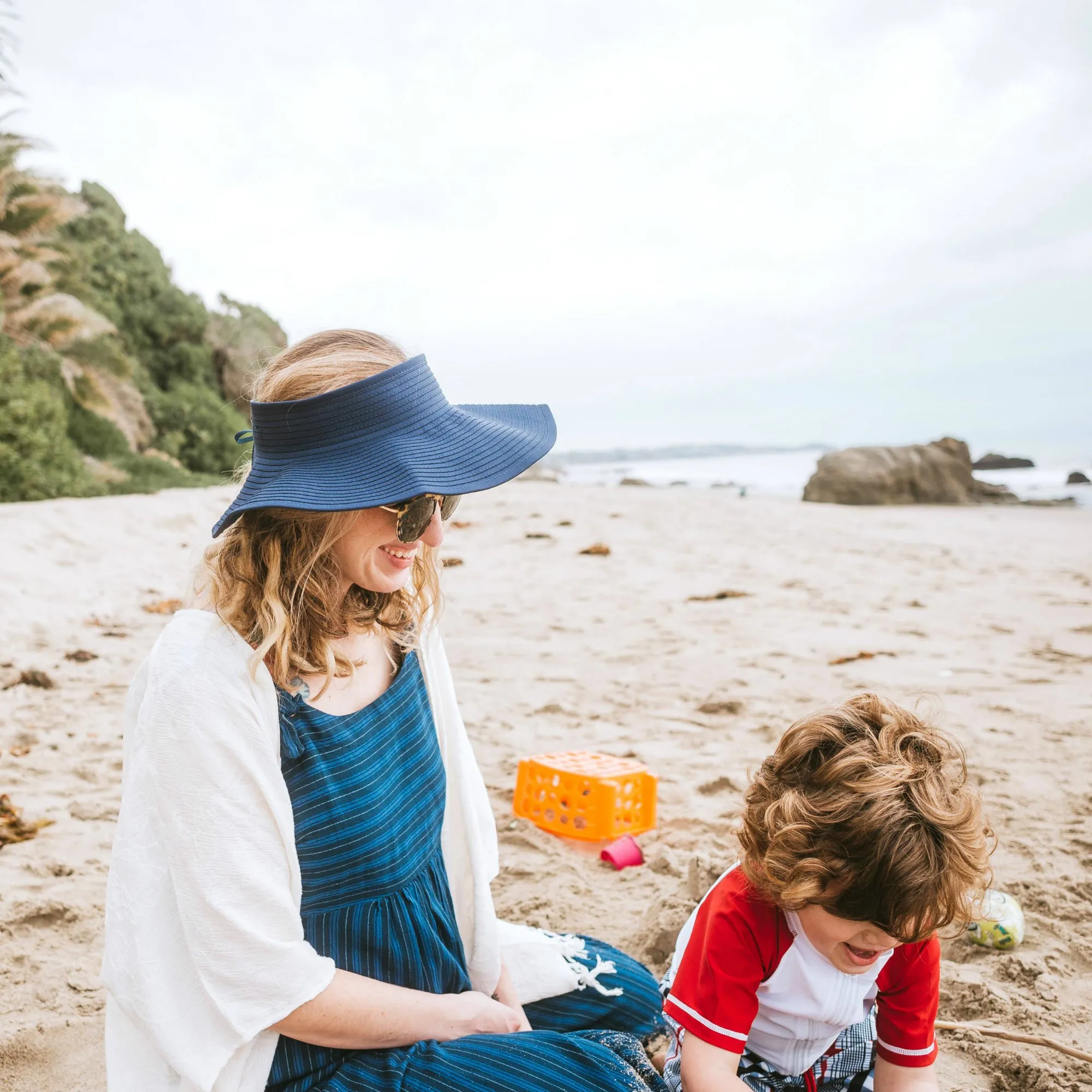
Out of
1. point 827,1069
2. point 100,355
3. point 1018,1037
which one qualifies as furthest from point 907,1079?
point 100,355

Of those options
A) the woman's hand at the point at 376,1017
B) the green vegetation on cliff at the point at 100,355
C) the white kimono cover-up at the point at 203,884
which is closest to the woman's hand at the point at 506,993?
the woman's hand at the point at 376,1017

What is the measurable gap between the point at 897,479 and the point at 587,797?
48.3ft

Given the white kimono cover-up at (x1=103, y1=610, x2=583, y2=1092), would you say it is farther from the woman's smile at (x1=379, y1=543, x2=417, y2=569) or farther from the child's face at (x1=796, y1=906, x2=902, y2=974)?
the child's face at (x1=796, y1=906, x2=902, y2=974)

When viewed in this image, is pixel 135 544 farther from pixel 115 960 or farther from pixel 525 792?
pixel 115 960

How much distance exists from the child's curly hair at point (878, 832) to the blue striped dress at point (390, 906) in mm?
476

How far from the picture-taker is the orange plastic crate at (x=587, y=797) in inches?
126

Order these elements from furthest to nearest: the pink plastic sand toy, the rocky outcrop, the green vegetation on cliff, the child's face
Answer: the rocky outcrop
the green vegetation on cliff
the pink plastic sand toy
the child's face

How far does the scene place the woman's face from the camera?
163 centimetres

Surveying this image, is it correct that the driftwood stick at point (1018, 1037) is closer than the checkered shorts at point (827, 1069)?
No

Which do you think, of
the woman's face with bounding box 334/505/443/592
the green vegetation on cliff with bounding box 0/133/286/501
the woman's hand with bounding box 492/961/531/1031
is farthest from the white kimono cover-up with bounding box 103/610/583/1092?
the green vegetation on cliff with bounding box 0/133/286/501

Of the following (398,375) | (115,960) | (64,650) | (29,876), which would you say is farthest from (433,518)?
(64,650)

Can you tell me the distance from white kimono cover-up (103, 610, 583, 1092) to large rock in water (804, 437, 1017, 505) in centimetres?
1577

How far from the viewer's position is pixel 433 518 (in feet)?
5.56

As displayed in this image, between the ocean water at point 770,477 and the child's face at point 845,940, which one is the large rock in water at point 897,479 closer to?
the ocean water at point 770,477
